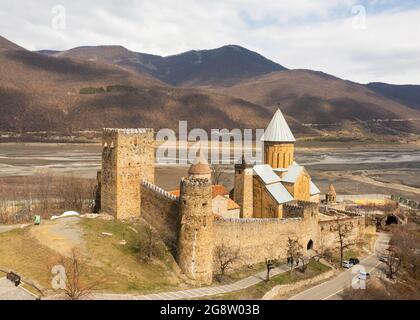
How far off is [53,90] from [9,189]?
400 feet

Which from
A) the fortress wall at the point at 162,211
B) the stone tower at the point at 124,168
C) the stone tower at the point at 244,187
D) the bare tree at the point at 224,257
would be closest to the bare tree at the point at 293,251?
the bare tree at the point at 224,257

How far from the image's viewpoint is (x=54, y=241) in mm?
25266

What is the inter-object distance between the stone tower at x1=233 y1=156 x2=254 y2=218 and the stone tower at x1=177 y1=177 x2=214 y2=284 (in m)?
10.3

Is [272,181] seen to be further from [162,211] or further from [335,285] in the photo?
[162,211]

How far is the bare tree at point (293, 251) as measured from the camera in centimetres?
3025

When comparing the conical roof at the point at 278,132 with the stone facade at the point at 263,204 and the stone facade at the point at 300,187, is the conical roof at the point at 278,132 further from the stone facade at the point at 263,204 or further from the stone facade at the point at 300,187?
the stone facade at the point at 263,204

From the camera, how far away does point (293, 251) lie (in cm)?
3048

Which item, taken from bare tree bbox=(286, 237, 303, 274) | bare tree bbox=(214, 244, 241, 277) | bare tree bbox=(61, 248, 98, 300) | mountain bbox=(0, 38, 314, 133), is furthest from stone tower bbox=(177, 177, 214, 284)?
mountain bbox=(0, 38, 314, 133)

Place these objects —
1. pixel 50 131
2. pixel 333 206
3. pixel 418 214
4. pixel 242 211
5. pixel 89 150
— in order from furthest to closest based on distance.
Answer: pixel 50 131, pixel 89 150, pixel 418 214, pixel 333 206, pixel 242 211

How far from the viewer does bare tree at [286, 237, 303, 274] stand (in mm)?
30250

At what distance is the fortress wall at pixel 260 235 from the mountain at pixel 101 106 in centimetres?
11304

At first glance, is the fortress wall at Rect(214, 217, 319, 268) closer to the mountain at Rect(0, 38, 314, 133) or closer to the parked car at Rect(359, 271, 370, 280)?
the parked car at Rect(359, 271, 370, 280)
